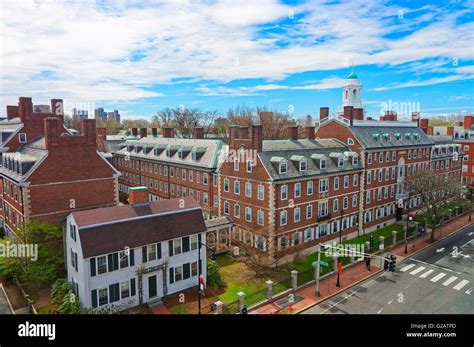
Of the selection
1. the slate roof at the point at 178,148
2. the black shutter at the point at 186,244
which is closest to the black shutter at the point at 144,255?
the black shutter at the point at 186,244

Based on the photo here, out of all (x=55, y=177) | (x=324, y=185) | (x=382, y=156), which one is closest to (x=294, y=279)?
(x=324, y=185)

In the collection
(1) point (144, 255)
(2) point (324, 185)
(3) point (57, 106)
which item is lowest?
(1) point (144, 255)

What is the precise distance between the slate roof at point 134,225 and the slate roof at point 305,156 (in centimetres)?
965

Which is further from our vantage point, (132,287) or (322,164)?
(322,164)

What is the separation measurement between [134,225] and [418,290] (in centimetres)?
2374

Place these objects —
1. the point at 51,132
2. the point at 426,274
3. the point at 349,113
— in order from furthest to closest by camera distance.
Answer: the point at 349,113
the point at 426,274
the point at 51,132

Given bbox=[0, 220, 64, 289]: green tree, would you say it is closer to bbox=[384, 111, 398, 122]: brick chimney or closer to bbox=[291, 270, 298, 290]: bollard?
bbox=[291, 270, 298, 290]: bollard

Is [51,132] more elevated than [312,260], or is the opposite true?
[51,132]

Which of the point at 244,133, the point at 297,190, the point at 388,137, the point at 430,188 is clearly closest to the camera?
the point at 297,190

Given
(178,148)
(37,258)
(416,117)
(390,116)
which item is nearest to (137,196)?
(37,258)

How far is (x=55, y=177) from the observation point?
106 feet

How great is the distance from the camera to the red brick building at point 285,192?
110 feet

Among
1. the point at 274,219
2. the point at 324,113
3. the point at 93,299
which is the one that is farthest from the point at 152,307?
the point at 324,113

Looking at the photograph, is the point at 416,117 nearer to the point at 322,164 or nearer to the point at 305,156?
the point at 322,164
